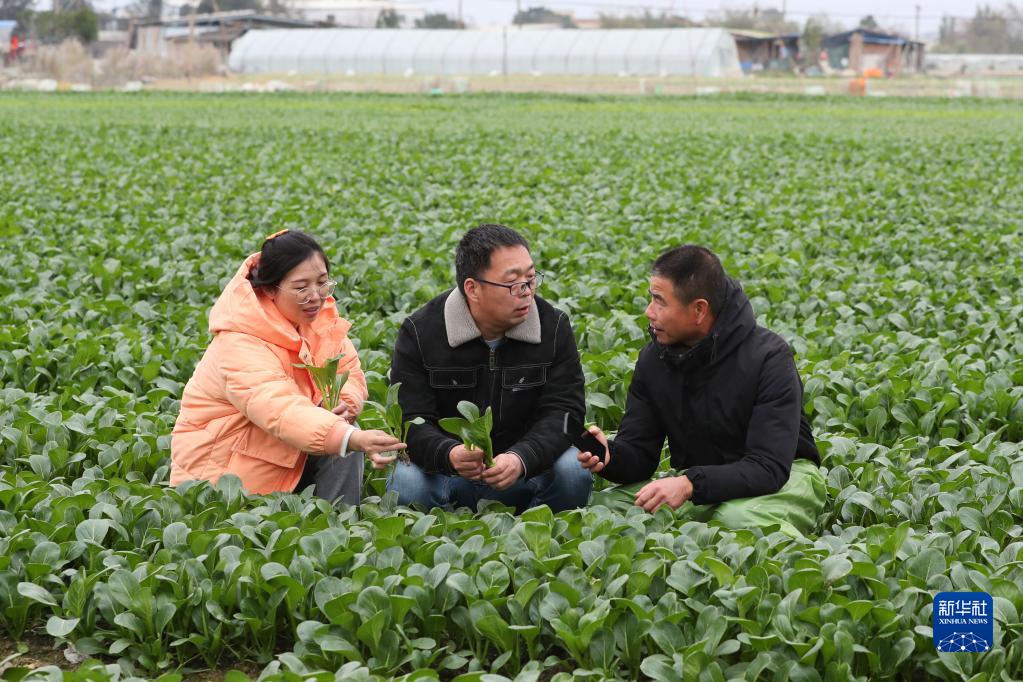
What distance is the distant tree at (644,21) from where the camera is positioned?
11944 centimetres

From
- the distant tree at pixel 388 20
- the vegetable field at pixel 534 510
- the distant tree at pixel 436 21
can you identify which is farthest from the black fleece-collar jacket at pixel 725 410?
the distant tree at pixel 436 21

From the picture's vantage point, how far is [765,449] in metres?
4.45

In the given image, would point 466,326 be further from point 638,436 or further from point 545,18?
point 545,18

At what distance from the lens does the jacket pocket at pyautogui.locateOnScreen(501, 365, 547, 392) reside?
4812 mm

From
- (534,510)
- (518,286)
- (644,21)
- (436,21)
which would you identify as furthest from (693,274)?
(436,21)

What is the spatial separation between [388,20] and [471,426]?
111195mm

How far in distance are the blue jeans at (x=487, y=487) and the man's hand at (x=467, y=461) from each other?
0.27 meters

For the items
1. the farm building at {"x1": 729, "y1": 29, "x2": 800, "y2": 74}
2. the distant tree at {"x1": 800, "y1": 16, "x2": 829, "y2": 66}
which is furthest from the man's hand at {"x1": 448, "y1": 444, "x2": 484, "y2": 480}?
the distant tree at {"x1": 800, "y1": 16, "x2": 829, "y2": 66}

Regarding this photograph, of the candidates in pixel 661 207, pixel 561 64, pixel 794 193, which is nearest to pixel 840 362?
pixel 661 207

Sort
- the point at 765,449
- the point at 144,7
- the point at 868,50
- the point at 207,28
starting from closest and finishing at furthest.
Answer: the point at 765,449
the point at 868,50
the point at 207,28
the point at 144,7

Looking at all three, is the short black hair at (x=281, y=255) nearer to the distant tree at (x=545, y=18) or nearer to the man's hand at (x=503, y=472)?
the man's hand at (x=503, y=472)

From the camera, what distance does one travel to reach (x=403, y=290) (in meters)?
9.44

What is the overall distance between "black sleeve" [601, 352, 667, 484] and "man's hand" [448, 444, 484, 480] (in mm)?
646

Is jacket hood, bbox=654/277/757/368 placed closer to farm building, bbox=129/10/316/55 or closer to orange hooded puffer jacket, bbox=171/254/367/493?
orange hooded puffer jacket, bbox=171/254/367/493
